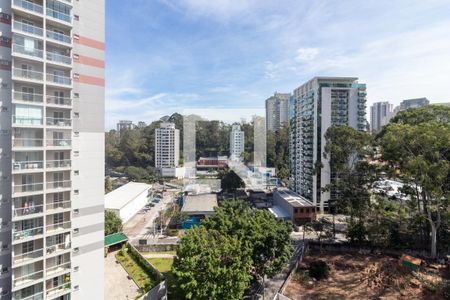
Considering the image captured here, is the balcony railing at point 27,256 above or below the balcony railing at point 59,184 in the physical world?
below

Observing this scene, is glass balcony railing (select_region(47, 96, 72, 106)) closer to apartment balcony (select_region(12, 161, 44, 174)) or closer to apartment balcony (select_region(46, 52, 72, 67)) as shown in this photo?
apartment balcony (select_region(46, 52, 72, 67))

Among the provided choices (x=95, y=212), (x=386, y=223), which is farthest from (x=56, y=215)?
(x=386, y=223)

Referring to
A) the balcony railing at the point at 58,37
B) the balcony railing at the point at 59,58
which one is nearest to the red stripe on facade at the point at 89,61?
the balcony railing at the point at 59,58

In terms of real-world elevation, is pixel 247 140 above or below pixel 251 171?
above

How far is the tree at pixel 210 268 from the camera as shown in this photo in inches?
437

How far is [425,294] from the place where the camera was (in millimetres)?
13531

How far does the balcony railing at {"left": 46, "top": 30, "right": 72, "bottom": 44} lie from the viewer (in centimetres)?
1021

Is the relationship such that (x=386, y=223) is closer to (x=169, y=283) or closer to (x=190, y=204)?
(x=169, y=283)

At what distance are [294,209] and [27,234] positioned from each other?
863 inches

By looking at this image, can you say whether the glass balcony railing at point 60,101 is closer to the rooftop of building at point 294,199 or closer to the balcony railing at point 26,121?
the balcony railing at point 26,121

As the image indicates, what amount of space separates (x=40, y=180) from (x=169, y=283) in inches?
356


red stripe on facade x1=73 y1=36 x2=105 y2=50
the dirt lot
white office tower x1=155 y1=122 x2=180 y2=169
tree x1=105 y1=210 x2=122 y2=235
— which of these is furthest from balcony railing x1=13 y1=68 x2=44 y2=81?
white office tower x1=155 y1=122 x2=180 y2=169

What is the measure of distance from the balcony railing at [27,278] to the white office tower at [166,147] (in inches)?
1678

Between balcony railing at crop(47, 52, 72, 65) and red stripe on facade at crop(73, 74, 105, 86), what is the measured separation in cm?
67
